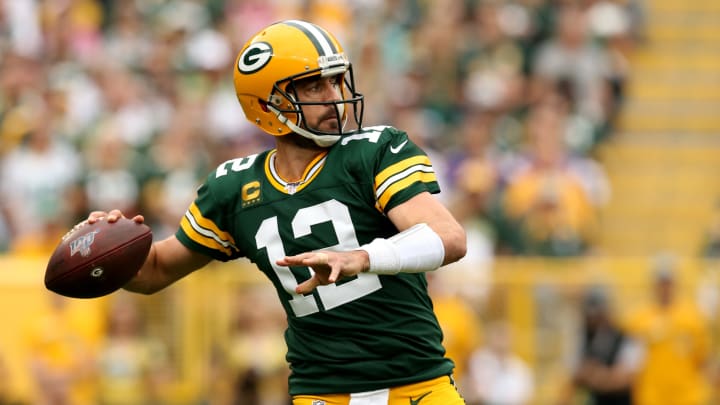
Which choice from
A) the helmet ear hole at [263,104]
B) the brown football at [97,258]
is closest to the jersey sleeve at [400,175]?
the helmet ear hole at [263,104]

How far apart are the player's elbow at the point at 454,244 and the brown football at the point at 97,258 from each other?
3.73ft

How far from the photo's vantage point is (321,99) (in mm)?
4902

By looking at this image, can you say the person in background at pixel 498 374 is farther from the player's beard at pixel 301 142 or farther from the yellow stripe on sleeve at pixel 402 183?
the yellow stripe on sleeve at pixel 402 183

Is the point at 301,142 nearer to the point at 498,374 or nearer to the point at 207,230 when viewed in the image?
the point at 207,230

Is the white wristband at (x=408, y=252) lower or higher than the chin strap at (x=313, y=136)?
lower

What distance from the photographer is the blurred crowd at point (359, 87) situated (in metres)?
10.6

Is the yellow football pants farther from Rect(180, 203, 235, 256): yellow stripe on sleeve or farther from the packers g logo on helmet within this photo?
the packers g logo on helmet

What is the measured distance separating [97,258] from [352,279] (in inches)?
34.7

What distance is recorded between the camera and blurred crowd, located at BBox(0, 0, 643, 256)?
10.6 m

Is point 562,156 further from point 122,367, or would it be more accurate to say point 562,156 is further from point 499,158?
point 122,367

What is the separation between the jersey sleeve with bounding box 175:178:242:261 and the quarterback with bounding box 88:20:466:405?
4.3 inches

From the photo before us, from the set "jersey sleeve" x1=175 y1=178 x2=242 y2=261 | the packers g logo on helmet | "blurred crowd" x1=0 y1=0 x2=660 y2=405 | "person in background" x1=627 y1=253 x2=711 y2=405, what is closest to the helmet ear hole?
the packers g logo on helmet

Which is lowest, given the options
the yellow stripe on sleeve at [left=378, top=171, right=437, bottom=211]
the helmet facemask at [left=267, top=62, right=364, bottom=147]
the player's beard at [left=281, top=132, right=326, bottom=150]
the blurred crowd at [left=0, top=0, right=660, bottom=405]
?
the blurred crowd at [left=0, top=0, right=660, bottom=405]

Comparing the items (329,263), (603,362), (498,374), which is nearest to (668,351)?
(603,362)
